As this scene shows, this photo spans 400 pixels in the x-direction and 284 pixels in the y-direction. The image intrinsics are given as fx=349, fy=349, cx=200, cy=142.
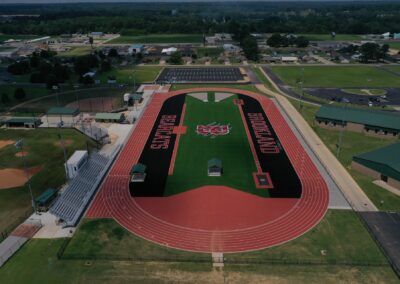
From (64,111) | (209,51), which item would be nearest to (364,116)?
(64,111)

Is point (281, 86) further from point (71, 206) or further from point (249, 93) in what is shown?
point (71, 206)

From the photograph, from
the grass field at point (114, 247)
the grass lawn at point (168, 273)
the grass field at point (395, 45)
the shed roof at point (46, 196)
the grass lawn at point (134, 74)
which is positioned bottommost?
the grass lawn at point (168, 273)

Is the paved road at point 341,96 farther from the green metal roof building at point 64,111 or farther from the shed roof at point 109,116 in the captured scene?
the green metal roof building at point 64,111

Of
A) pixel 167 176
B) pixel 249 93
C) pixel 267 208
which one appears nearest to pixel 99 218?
pixel 167 176

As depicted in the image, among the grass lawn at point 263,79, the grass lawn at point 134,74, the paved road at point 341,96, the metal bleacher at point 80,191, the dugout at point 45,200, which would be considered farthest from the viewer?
the grass lawn at point 134,74

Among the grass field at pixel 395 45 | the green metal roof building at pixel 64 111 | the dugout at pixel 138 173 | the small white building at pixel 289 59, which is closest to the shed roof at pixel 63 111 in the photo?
the green metal roof building at pixel 64 111
